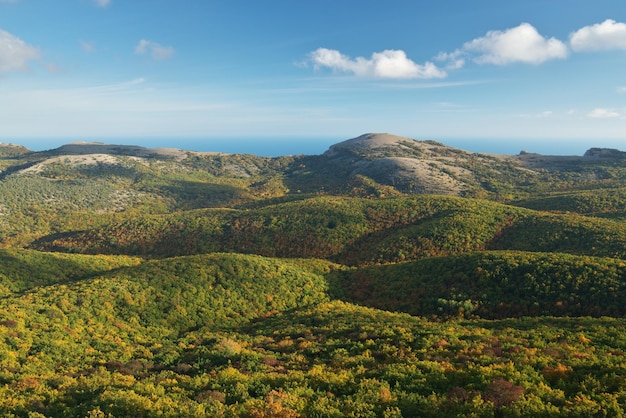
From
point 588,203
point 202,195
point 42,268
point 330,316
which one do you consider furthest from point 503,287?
point 202,195

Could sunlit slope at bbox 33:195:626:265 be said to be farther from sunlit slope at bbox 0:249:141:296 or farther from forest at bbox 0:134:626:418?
sunlit slope at bbox 0:249:141:296

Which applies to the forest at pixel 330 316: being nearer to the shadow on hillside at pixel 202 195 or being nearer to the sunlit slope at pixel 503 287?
the sunlit slope at pixel 503 287

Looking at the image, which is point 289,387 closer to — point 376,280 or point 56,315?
point 56,315

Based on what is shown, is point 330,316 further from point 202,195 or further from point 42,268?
point 202,195

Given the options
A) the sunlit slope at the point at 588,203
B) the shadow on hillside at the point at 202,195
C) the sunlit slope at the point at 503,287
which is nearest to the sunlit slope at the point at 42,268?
the sunlit slope at the point at 503,287

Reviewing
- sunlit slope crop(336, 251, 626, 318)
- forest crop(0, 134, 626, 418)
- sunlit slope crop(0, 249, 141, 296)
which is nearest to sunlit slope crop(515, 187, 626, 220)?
forest crop(0, 134, 626, 418)

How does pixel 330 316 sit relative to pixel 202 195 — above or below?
below

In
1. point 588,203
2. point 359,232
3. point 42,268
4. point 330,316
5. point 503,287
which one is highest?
point 588,203
